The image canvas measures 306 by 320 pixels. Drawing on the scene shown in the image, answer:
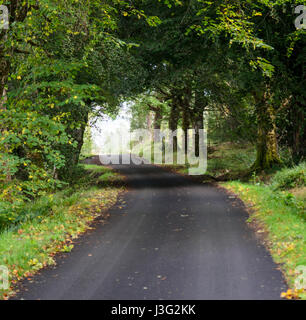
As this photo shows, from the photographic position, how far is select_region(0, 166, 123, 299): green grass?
754 centimetres

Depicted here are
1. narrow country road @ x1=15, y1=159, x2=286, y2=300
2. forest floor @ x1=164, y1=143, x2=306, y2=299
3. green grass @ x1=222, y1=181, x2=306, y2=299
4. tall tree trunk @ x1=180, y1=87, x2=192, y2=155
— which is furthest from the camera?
tall tree trunk @ x1=180, y1=87, x2=192, y2=155

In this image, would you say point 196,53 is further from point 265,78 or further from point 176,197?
point 176,197

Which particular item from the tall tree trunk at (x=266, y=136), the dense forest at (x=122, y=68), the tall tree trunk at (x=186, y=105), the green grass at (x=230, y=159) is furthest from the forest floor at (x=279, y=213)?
the tall tree trunk at (x=186, y=105)

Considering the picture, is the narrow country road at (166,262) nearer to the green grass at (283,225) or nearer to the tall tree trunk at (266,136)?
the green grass at (283,225)

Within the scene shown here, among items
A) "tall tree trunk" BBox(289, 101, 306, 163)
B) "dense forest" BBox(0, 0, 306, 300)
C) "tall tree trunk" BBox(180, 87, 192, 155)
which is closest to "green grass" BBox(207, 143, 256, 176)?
"dense forest" BBox(0, 0, 306, 300)

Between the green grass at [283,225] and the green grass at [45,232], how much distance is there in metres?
4.72

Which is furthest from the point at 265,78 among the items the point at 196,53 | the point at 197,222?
the point at 197,222

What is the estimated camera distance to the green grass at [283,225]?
7180 mm

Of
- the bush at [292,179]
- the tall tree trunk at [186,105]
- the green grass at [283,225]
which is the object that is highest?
the tall tree trunk at [186,105]

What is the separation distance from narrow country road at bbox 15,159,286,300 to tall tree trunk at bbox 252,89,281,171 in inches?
272

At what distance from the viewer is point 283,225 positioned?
31.8ft

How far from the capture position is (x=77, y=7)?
35.2 feet

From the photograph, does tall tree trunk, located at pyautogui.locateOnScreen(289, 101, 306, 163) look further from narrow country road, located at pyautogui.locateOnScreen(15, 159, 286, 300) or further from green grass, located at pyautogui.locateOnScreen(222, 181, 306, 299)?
narrow country road, located at pyautogui.locateOnScreen(15, 159, 286, 300)
